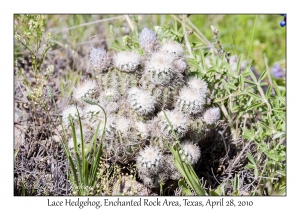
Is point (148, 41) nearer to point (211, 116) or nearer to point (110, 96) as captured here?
point (110, 96)

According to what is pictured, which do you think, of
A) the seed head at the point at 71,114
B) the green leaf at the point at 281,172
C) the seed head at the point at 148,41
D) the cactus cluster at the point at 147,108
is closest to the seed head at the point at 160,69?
the cactus cluster at the point at 147,108

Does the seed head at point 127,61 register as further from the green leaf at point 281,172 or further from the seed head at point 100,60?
the green leaf at point 281,172

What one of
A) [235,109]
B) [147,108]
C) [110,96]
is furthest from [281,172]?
[110,96]

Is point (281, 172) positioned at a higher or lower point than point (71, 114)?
lower

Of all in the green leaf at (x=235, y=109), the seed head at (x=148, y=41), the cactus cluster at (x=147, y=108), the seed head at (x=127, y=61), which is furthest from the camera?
the green leaf at (x=235, y=109)

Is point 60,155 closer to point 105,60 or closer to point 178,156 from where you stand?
point 105,60

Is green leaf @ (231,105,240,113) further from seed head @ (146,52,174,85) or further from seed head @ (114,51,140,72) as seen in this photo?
seed head @ (114,51,140,72)

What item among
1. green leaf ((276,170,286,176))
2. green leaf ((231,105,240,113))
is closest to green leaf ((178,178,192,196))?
green leaf ((276,170,286,176))

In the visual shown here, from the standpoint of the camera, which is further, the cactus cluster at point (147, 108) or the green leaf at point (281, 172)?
the green leaf at point (281, 172)

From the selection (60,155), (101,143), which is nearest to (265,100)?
(101,143)
